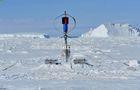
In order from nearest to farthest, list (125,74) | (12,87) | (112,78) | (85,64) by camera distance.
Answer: (12,87) < (112,78) < (125,74) < (85,64)

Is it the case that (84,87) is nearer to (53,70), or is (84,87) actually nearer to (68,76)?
(68,76)

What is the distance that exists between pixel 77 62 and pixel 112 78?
4474 mm

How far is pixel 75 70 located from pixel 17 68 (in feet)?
10.6

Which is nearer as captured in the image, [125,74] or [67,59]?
[125,74]

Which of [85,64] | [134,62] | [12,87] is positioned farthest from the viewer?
[134,62]

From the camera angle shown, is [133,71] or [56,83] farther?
[133,71]

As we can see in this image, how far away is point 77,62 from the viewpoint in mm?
21672

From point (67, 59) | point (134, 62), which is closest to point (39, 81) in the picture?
point (67, 59)

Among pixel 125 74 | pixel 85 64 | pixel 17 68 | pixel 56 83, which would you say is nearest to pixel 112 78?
pixel 125 74

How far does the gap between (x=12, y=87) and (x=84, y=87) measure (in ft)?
7.13

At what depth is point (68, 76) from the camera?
58.3 ft

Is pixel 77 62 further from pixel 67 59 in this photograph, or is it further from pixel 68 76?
pixel 68 76

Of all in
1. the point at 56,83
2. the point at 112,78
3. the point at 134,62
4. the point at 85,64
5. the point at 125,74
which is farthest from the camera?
the point at 134,62

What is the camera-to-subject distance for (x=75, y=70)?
65.0 ft
